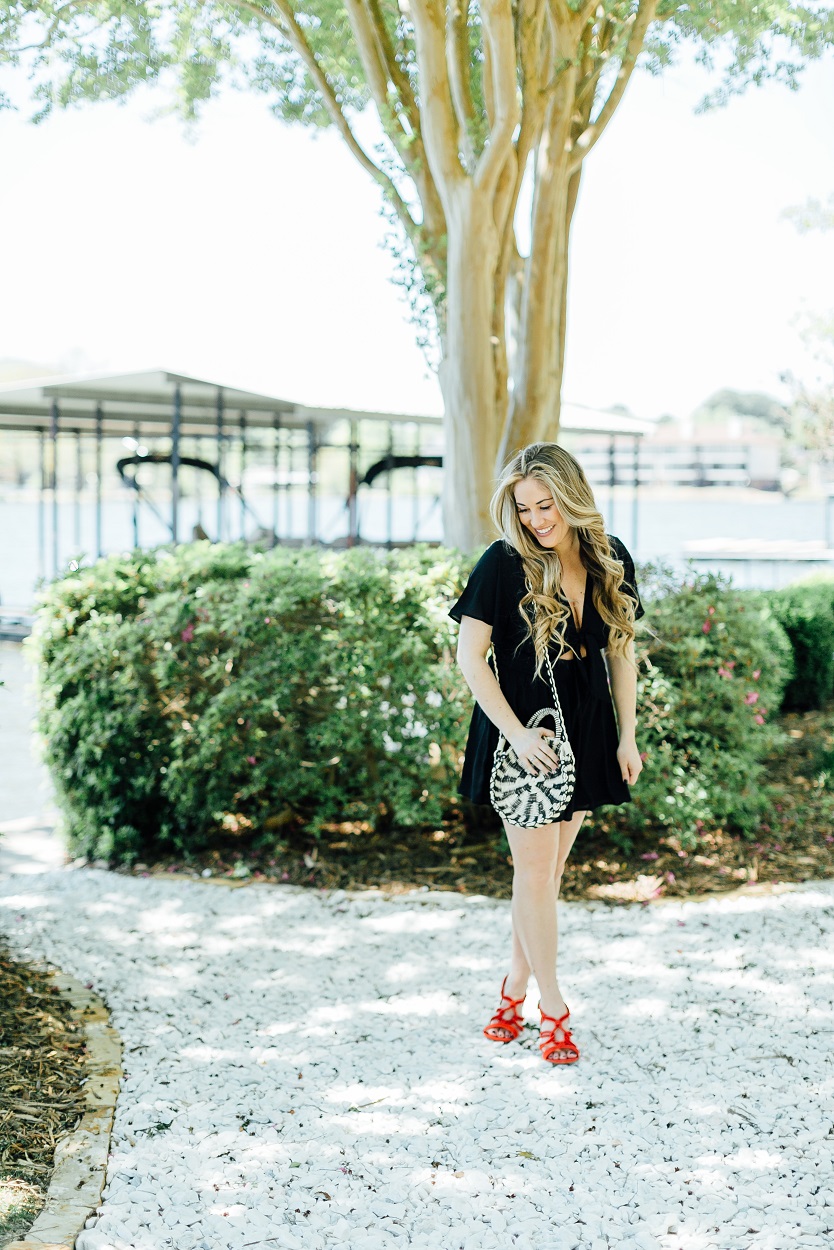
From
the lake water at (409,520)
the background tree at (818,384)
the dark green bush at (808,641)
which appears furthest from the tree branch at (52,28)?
the lake water at (409,520)

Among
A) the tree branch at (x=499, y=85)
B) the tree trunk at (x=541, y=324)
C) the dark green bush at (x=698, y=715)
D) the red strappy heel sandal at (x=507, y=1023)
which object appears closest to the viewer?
the red strappy heel sandal at (x=507, y=1023)

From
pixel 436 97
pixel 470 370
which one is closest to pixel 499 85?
pixel 436 97

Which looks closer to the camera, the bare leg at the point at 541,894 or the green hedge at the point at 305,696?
the bare leg at the point at 541,894

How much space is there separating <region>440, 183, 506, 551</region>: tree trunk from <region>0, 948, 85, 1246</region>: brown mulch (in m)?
3.72

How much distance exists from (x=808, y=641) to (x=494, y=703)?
7.23 metres

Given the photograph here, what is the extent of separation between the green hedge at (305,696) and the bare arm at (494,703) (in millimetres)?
2263

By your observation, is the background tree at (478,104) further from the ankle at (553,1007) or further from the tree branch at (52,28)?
the ankle at (553,1007)

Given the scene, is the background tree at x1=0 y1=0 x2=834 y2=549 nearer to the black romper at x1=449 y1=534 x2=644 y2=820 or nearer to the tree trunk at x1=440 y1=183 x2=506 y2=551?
the tree trunk at x1=440 y1=183 x2=506 y2=551

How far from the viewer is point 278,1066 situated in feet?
12.4

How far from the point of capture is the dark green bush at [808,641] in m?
10.0

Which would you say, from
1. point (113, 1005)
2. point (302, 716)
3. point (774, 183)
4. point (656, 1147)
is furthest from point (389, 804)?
point (774, 183)

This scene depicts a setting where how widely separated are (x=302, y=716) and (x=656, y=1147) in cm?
335

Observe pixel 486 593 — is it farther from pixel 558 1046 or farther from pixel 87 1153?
pixel 87 1153

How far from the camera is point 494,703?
3.53m
